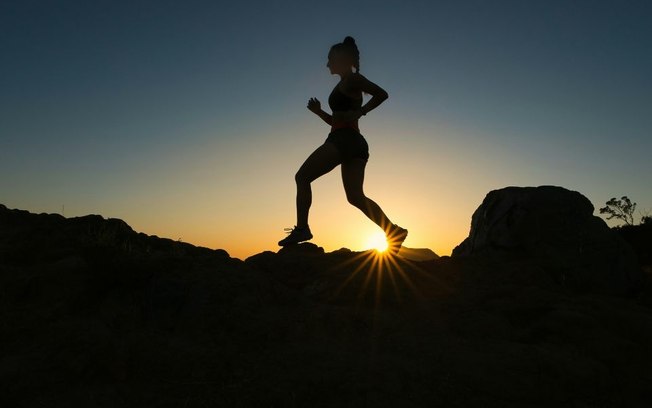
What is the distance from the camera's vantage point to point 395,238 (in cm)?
521

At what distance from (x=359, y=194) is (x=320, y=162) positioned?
0.57 m

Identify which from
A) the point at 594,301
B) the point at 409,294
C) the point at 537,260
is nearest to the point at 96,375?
the point at 409,294

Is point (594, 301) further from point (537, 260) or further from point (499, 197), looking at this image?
point (499, 197)

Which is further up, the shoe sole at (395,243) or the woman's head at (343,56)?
the woman's head at (343,56)

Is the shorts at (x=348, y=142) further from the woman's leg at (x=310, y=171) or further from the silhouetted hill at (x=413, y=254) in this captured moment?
the silhouetted hill at (x=413, y=254)

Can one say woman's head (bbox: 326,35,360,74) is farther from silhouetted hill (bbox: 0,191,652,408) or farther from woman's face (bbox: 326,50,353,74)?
silhouetted hill (bbox: 0,191,652,408)

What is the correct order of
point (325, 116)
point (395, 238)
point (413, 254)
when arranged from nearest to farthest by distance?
point (395, 238) → point (325, 116) → point (413, 254)

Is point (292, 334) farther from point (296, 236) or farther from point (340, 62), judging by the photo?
point (340, 62)

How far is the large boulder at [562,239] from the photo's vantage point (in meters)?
5.26

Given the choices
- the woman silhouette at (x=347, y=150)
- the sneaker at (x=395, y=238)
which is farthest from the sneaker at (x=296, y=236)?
the sneaker at (x=395, y=238)

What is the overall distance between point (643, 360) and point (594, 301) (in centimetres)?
108

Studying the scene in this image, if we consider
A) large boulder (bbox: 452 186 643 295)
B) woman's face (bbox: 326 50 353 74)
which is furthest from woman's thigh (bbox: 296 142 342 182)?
large boulder (bbox: 452 186 643 295)

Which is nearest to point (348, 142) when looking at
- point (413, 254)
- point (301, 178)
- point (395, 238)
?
point (301, 178)

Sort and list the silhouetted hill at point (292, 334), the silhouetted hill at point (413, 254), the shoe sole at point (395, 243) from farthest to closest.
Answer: the silhouetted hill at point (413, 254)
the shoe sole at point (395, 243)
the silhouetted hill at point (292, 334)
